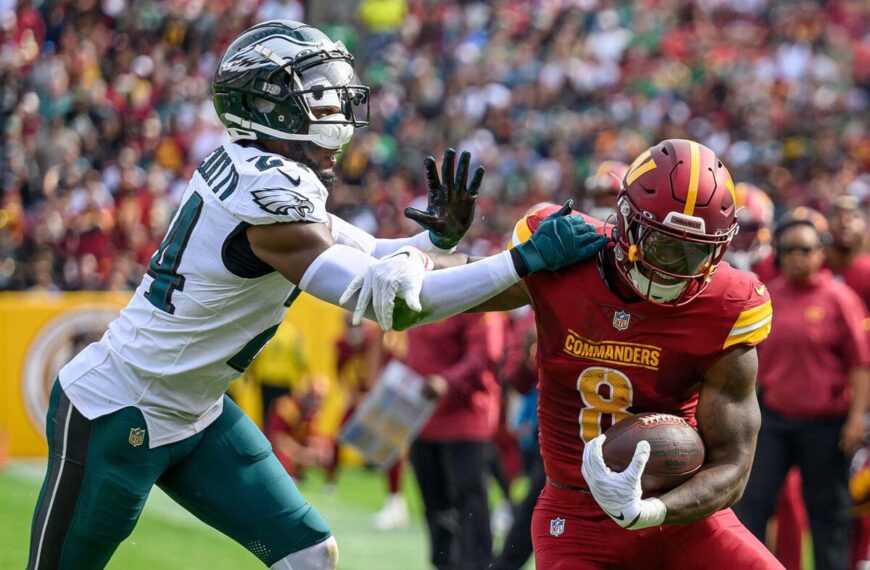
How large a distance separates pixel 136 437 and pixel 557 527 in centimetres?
120

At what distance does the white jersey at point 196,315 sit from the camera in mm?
3648

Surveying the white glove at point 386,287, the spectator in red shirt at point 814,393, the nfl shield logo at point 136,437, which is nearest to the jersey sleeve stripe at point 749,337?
the white glove at point 386,287

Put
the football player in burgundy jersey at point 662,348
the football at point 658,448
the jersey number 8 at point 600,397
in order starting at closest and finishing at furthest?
the football at point 658,448 < the football player in burgundy jersey at point 662,348 < the jersey number 8 at point 600,397

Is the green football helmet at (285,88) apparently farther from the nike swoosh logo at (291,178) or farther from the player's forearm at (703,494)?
the player's forearm at (703,494)

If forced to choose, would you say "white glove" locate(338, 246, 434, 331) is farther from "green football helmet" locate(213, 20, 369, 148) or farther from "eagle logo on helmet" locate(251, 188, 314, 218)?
"green football helmet" locate(213, 20, 369, 148)

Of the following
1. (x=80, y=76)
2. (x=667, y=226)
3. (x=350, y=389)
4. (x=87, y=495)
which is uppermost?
(x=667, y=226)

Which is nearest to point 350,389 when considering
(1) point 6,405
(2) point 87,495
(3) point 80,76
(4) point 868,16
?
(1) point 6,405

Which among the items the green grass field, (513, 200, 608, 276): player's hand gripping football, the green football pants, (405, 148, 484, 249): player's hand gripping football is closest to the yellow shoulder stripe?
(513, 200, 608, 276): player's hand gripping football

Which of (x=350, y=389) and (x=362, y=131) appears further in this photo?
(x=362, y=131)

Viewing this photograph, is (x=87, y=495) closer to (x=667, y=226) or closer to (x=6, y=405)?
(x=667, y=226)

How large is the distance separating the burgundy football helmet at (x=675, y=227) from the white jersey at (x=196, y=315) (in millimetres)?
820

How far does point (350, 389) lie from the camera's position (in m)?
11.1

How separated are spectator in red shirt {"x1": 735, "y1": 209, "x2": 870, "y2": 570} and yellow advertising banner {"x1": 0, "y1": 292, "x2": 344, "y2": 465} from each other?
5.46 meters

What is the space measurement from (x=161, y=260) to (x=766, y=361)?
362cm
